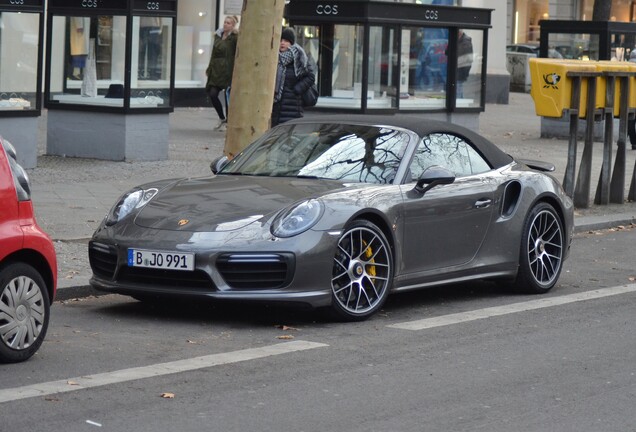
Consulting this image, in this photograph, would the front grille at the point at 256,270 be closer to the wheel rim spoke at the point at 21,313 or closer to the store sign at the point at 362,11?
the wheel rim spoke at the point at 21,313

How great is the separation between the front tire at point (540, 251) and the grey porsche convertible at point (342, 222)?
11mm

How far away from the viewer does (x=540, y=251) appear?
1024 cm

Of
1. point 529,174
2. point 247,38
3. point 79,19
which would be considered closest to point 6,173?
point 529,174

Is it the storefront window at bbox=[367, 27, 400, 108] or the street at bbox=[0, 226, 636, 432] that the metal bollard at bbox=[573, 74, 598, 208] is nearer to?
the storefront window at bbox=[367, 27, 400, 108]

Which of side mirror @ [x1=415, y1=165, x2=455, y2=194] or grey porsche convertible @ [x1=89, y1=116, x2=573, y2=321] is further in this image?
side mirror @ [x1=415, y1=165, x2=455, y2=194]

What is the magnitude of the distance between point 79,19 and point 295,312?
404 inches

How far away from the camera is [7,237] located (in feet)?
23.1

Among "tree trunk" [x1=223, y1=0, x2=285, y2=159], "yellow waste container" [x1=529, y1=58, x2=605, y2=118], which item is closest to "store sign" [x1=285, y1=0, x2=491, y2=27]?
"yellow waste container" [x1=529, y1=58, x2=605, y2=118]

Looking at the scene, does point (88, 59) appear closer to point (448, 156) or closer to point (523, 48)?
point (448, 156)

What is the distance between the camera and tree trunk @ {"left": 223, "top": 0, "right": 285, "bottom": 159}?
12547 millimetres

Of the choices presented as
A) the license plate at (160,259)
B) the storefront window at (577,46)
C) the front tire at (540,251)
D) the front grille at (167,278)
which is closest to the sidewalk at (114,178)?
the front grille at (167,278)

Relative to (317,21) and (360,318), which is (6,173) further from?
(317,21)

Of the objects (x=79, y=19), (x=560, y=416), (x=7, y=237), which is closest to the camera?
(x=560, y=416)

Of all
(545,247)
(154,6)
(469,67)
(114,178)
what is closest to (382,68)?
(469,67)
